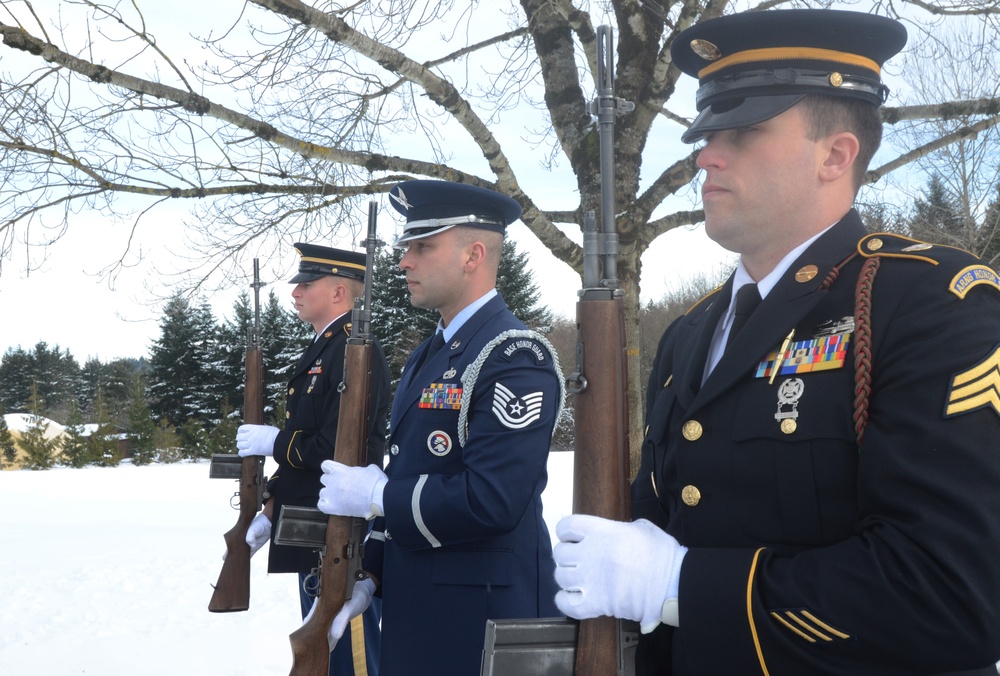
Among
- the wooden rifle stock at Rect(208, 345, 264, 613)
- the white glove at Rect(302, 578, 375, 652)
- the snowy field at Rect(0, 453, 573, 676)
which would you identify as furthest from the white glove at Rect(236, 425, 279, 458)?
the white glove at Rect(302, 578, 375, 652)

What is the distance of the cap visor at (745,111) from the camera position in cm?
178

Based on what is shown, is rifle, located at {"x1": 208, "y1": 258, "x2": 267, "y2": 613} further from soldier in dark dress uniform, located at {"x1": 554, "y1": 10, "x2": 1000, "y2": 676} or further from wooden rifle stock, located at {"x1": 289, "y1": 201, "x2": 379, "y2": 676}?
soldier in dark dress uniform, located at {"x1": 554, "y1": 10, "x2": 1000, "y2": 676}

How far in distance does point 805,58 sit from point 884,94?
8.8 inches

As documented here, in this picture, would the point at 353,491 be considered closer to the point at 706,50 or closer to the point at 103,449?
the point at 706,50

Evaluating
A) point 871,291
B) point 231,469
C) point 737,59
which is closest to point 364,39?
point 231,469

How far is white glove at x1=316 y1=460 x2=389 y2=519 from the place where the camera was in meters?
3.38

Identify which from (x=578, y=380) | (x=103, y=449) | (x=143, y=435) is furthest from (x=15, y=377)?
(x=578, y=380)

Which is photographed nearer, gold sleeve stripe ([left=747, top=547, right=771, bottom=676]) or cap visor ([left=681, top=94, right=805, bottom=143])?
gold sleeve stripe ([left=747, top=547, right=771, bottom=676])

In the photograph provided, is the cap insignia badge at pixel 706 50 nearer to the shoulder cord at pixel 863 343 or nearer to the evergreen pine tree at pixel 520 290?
the shoulder cord at pixel 863 343

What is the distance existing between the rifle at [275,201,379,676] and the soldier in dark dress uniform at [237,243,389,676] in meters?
0.56

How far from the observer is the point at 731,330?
192cm

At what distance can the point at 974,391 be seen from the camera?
1455 millimetres

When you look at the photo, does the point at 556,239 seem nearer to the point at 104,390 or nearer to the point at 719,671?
the point at 719,671

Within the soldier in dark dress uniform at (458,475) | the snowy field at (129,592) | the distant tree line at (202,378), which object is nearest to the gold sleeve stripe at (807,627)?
the soldier in dark dress uniform at (458,475)
